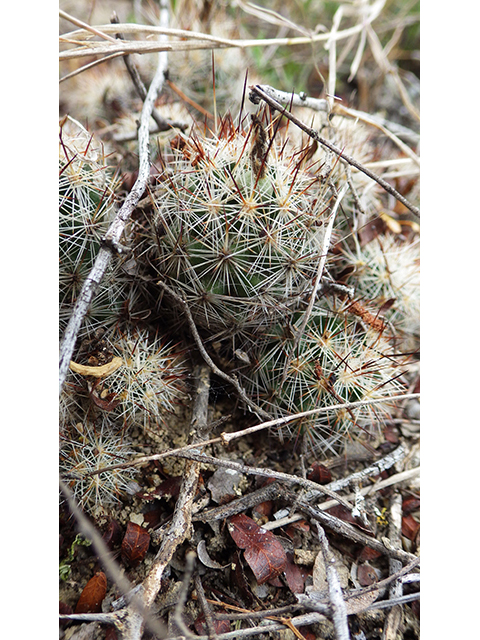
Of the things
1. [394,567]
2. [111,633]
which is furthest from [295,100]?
[111,633]

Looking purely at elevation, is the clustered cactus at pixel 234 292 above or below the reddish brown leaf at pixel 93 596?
above

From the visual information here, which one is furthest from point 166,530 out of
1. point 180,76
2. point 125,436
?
point 180,76

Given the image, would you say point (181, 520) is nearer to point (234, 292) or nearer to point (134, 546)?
point (134, 546)

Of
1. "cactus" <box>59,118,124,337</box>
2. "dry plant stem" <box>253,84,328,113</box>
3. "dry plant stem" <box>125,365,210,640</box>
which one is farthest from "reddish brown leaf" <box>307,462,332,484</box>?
"dry plant stem" <box>253,84,328,113</box>

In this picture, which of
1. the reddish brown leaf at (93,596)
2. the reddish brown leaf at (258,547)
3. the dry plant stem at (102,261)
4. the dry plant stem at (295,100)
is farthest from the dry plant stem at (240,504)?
the dry plant stem at (295,100)

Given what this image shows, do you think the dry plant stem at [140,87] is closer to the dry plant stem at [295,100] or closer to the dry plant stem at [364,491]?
the dry plant stem at [295,100]
